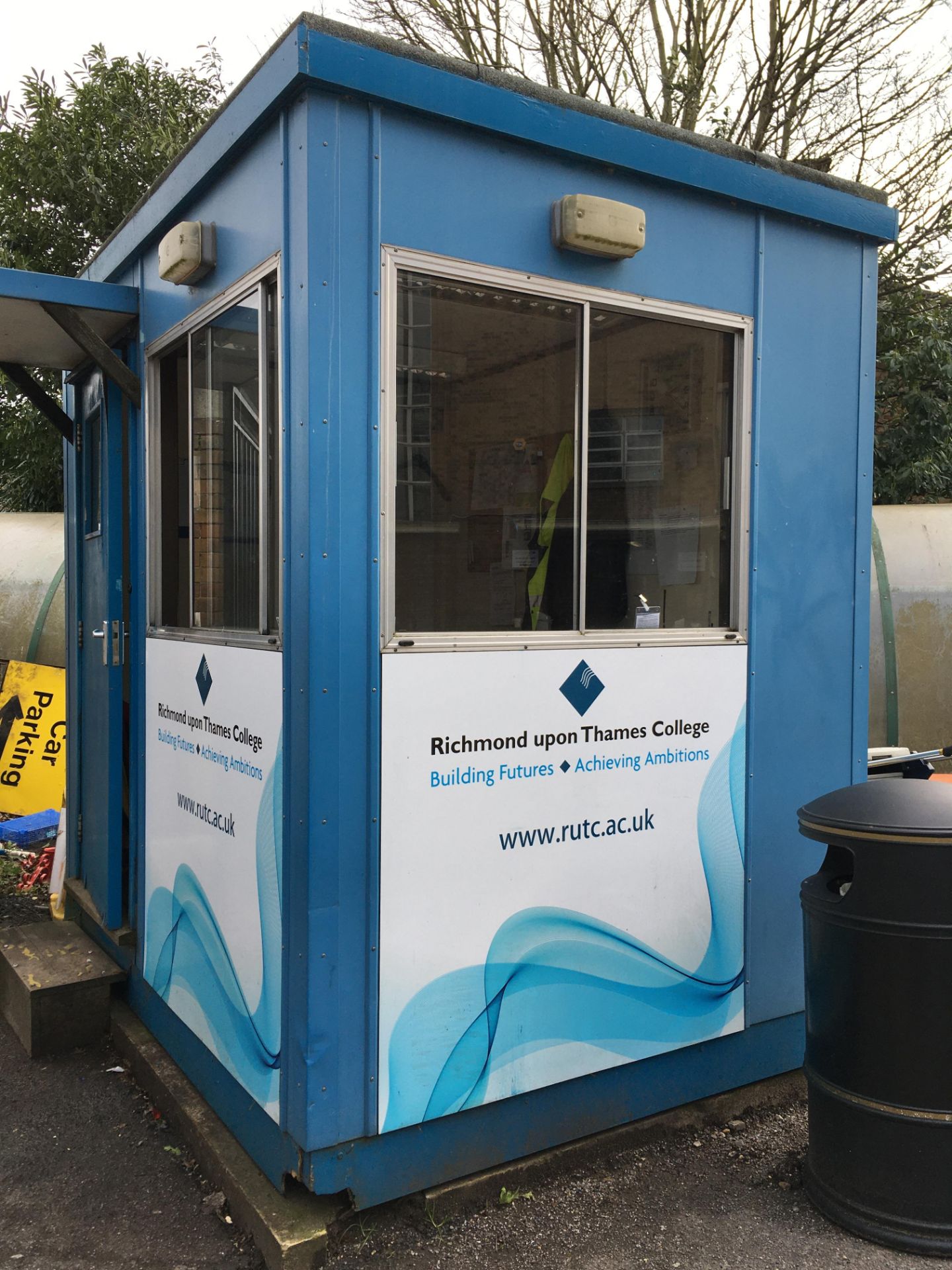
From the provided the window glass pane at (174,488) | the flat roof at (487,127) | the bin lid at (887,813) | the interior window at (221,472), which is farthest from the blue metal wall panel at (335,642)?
the bin lid at (887,813)

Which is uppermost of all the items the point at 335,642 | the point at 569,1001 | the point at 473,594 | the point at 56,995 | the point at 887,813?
the point at 473,594

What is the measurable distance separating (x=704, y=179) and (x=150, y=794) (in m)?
3.03

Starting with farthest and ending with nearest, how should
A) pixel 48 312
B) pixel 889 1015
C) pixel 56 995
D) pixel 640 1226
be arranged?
pixel 56 995
pixel 48 312
pixel 640 1226
pixel 889 1015

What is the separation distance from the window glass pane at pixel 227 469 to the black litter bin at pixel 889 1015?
75.9 inches

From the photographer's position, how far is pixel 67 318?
3.88m

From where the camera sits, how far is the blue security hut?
2809mm

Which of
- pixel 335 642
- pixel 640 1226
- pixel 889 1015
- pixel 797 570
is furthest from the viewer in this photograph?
pixel 797 570

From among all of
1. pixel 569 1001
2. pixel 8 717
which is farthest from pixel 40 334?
pixel 8 717

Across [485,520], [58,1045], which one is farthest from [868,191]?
[58,1045]

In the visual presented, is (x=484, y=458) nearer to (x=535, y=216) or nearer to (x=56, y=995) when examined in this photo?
(x=535, y=216)

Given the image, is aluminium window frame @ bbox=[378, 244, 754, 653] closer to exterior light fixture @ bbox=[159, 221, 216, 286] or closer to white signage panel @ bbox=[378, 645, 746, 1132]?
white signage panel @ bbox=[378, 645, 746, 1132]

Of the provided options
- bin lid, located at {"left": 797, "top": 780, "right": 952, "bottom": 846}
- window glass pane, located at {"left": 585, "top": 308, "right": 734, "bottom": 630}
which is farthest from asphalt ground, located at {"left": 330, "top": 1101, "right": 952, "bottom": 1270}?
window glass pane, located at {"left": 585, "top": 308, "right": 734, "bottom": 630}

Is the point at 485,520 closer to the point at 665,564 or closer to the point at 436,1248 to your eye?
the point at 665,564

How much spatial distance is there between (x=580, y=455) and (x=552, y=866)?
1.29 metres
